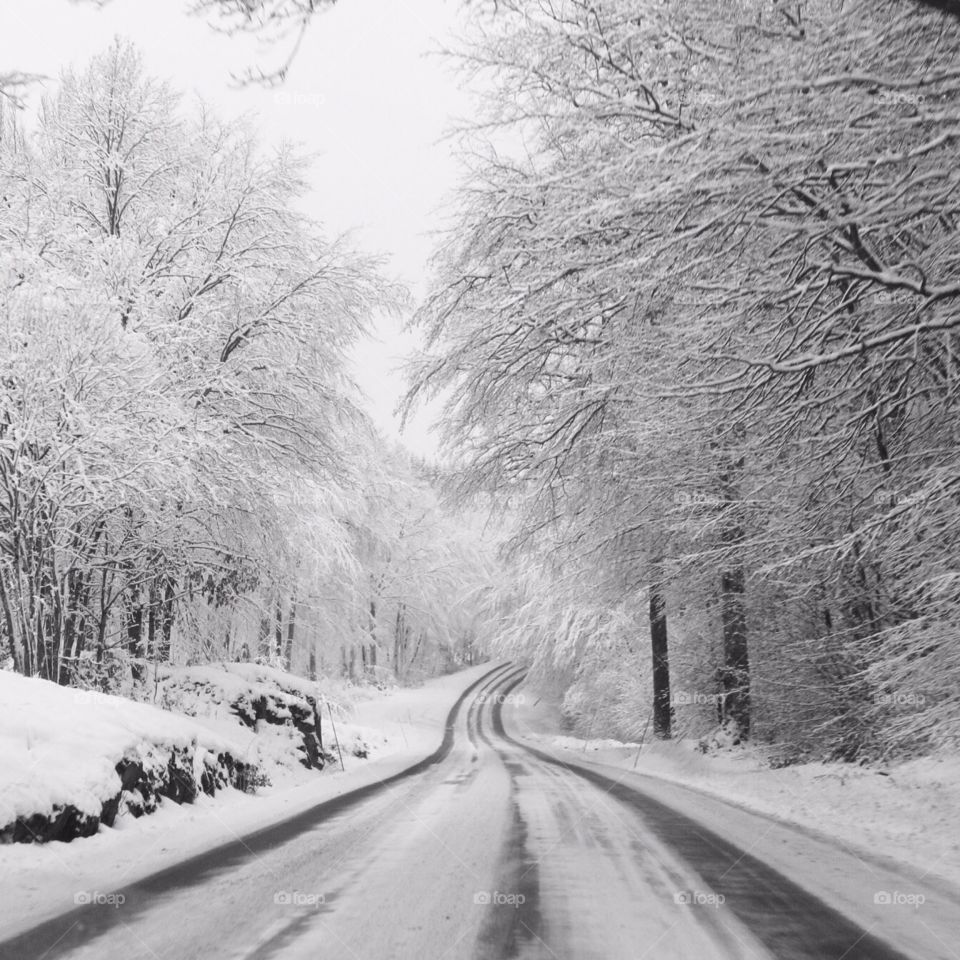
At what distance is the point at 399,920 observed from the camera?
350 cm

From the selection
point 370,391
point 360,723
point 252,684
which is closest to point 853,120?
point 252,684

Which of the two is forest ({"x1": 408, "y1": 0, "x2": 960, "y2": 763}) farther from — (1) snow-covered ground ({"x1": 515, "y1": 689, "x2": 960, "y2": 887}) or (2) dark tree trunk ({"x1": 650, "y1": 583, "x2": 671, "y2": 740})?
(2) dark tree trunk ({"x1": 650, "y1": 583, "x2": 671, "y2": 740})

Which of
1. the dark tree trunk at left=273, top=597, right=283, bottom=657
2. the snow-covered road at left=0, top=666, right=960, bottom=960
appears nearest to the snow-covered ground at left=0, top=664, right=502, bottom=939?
the snow-covered road at left=0, top=666, right=960, bottom=960

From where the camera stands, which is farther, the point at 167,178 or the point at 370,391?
the point at 370,391

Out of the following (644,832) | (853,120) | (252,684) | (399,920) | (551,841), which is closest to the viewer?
(399,920)

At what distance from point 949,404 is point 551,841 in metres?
5.03

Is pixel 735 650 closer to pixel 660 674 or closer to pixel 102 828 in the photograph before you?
pixel 660 674

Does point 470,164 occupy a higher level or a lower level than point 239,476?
higher

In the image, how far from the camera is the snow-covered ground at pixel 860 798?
18.7 ft

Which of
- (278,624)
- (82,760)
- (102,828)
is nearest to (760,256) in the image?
(82,760)

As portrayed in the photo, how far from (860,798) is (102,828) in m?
7.86

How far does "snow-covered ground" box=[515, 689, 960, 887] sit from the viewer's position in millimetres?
5711

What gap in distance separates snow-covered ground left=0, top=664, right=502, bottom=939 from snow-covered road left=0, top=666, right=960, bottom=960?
0.33 metres

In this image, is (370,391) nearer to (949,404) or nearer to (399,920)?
(949,404)
